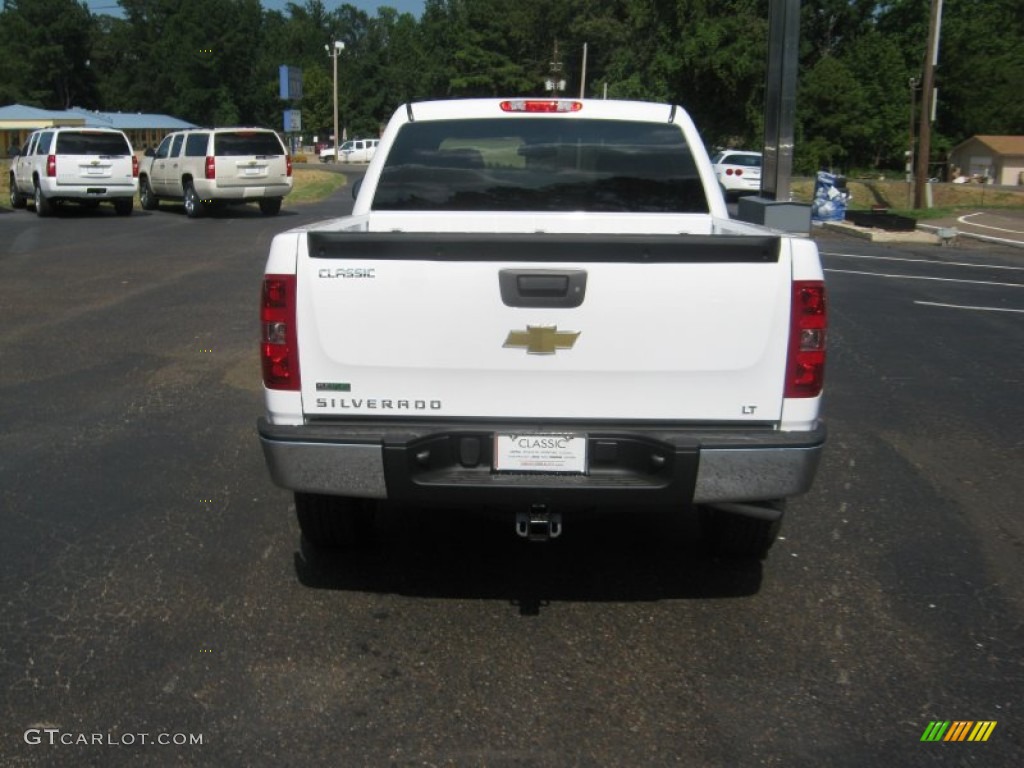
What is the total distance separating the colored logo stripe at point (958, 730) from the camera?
11.2 ft

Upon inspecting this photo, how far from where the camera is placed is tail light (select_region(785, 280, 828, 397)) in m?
3.83

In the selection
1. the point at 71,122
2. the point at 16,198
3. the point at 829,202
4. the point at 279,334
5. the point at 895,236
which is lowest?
the point at 895,236

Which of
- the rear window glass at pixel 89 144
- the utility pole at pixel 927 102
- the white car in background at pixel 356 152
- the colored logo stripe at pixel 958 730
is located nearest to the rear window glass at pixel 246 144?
the rear window glass at pixel 89 144

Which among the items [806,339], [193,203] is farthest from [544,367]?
[193,203]

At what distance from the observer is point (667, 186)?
5723 mm

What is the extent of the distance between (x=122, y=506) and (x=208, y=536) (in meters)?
0.66

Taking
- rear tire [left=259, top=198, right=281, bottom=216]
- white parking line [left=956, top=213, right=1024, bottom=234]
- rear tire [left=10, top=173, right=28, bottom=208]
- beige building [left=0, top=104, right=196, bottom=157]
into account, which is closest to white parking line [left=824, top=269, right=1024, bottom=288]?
white parking line [left=956, top=213, right=1024, bottom=234]

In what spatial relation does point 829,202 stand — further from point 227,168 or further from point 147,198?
point 147,198

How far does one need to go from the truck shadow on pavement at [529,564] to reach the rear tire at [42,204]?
2096 cm

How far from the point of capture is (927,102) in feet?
100

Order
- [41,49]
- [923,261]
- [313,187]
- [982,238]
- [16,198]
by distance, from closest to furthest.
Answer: [923,261]
[982,238]
[16,198]
[313,187]
[41,49]

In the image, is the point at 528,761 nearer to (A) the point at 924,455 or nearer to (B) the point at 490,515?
(B) the point at 490,515

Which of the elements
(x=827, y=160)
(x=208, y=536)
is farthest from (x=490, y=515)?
(x=827, y=160)

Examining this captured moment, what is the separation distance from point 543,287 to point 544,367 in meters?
0.28
